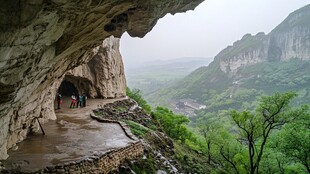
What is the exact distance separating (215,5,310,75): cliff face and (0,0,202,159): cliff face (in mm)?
155043

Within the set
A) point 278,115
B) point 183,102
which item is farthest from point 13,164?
point 183,102

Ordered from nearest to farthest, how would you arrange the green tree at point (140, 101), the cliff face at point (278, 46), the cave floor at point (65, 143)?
the cave floor at point (65, 143)
the green tree at point (140, 101)
the cliff face at point (278, 46)

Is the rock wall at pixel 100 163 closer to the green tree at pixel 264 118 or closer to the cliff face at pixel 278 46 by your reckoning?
the green tree at pixel 264 118

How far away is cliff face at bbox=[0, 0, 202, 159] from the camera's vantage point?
5.95m

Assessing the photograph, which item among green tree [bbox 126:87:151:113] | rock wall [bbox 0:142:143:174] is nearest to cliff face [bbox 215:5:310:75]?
green tree [bbox 126:87:151:113]

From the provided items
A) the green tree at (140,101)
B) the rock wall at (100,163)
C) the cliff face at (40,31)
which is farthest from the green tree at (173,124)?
the cliff face at (40,31)

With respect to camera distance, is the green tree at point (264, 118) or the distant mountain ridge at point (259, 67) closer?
the green tree at point (264, 118)

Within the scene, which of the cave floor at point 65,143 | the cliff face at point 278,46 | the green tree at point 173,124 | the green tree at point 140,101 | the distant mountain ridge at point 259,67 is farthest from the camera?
the cliff face at point 278,46

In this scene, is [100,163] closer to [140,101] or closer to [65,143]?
[65,143]

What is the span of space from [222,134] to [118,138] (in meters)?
14.5

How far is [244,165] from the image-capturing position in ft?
79.1

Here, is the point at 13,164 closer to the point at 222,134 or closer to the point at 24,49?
the point at 24,49

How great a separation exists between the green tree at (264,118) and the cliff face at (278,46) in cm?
14410

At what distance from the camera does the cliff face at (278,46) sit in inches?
5930
